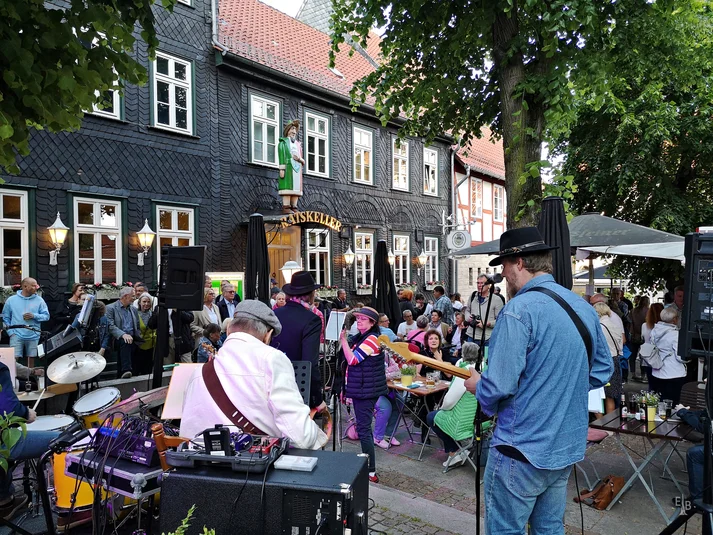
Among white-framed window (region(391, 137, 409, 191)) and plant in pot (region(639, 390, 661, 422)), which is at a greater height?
white-framed window (region(391, 137, 409, 191))

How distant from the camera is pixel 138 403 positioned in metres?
4.32

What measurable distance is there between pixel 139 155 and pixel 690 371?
1142cm

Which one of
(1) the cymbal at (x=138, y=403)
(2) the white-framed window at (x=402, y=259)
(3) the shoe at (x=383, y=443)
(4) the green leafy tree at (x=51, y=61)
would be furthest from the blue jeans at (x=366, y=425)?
(2) the white-framed window at (x=402, y=259)

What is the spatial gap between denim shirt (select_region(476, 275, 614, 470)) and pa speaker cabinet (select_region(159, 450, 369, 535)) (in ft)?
2.70

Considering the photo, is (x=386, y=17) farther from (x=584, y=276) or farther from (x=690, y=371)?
(x=584, y=276)

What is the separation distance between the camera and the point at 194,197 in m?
12.9

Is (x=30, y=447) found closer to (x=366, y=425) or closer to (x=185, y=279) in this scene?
(x=185, y=279)

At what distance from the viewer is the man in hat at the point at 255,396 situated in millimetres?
2904

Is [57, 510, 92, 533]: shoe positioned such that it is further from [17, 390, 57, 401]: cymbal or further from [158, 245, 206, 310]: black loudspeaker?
[158, 245, 206, 310]: black loudspeaker

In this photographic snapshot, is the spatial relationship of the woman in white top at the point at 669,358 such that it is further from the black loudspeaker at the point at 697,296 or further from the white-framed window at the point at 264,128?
the white-framed window at the point at 264,128

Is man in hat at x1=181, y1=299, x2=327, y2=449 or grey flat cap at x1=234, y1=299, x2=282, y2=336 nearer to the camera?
man in hat at x1=181, y1=299, x2=327, y2=449

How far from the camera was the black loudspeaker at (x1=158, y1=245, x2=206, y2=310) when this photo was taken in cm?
570

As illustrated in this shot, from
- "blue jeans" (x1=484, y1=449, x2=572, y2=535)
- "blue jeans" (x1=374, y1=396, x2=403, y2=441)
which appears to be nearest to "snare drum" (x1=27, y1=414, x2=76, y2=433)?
"blue jeans" (x1=484, y1=449, x2=572, y2=535)

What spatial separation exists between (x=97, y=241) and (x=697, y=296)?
431 inches
